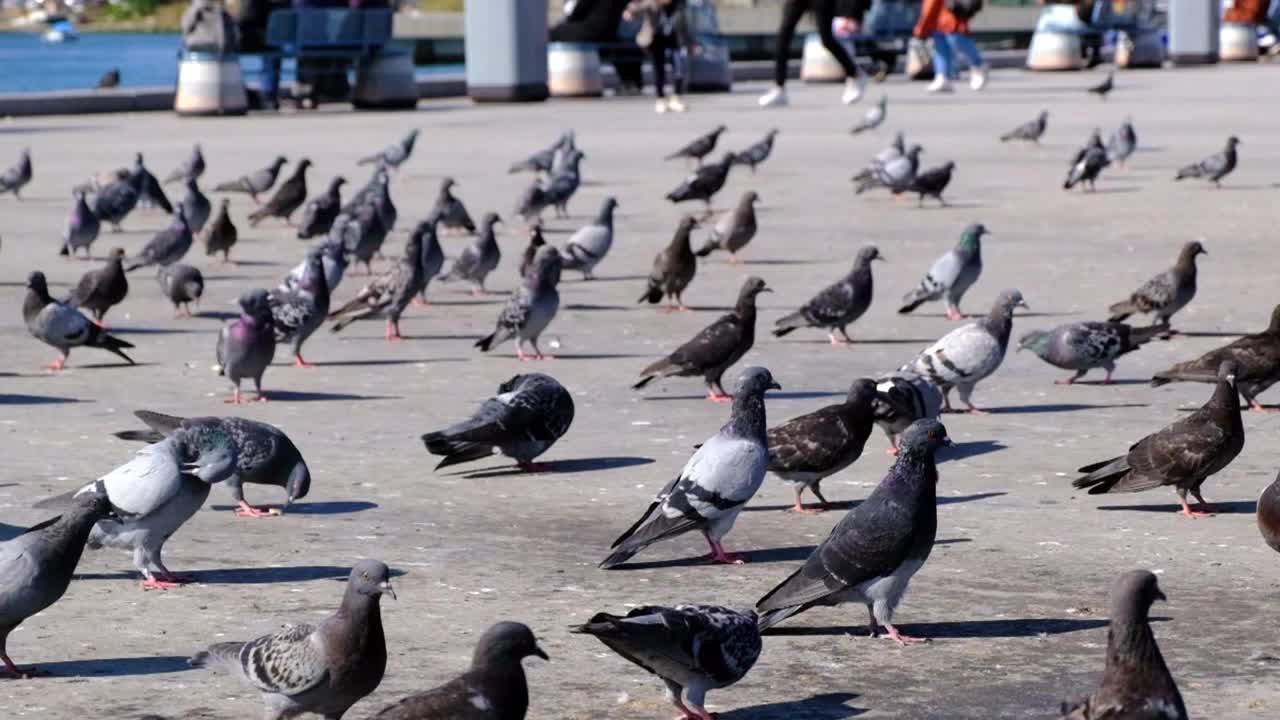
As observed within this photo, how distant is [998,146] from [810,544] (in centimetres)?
2012

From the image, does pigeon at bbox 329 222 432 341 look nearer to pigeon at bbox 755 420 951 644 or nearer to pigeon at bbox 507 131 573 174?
pigeon at bbox 755 420 951 644

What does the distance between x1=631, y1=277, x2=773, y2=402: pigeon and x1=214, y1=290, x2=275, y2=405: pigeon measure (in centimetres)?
181

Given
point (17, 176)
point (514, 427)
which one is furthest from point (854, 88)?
point (514, 427)

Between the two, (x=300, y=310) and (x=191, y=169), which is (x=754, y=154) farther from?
(x=300, y=310)

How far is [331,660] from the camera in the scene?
5.94 meters

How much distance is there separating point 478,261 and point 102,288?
2550 millimetres

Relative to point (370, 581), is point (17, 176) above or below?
below

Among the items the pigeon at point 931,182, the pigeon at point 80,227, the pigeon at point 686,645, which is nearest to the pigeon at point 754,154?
the pigeon at point 931,182

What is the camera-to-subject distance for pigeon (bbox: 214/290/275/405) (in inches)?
453

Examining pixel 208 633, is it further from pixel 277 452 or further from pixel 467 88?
pixel 467 88

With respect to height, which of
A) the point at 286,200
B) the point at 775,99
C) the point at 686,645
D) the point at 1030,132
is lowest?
the point at 775,99

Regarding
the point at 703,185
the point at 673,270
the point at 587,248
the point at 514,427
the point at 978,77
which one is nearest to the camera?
the point at 514,427

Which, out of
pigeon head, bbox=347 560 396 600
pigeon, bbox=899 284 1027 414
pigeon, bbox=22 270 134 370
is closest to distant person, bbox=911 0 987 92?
pigeon, bbox=22 270 134 370

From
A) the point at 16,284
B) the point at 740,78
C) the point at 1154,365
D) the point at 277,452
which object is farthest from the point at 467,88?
the point at 277,452
